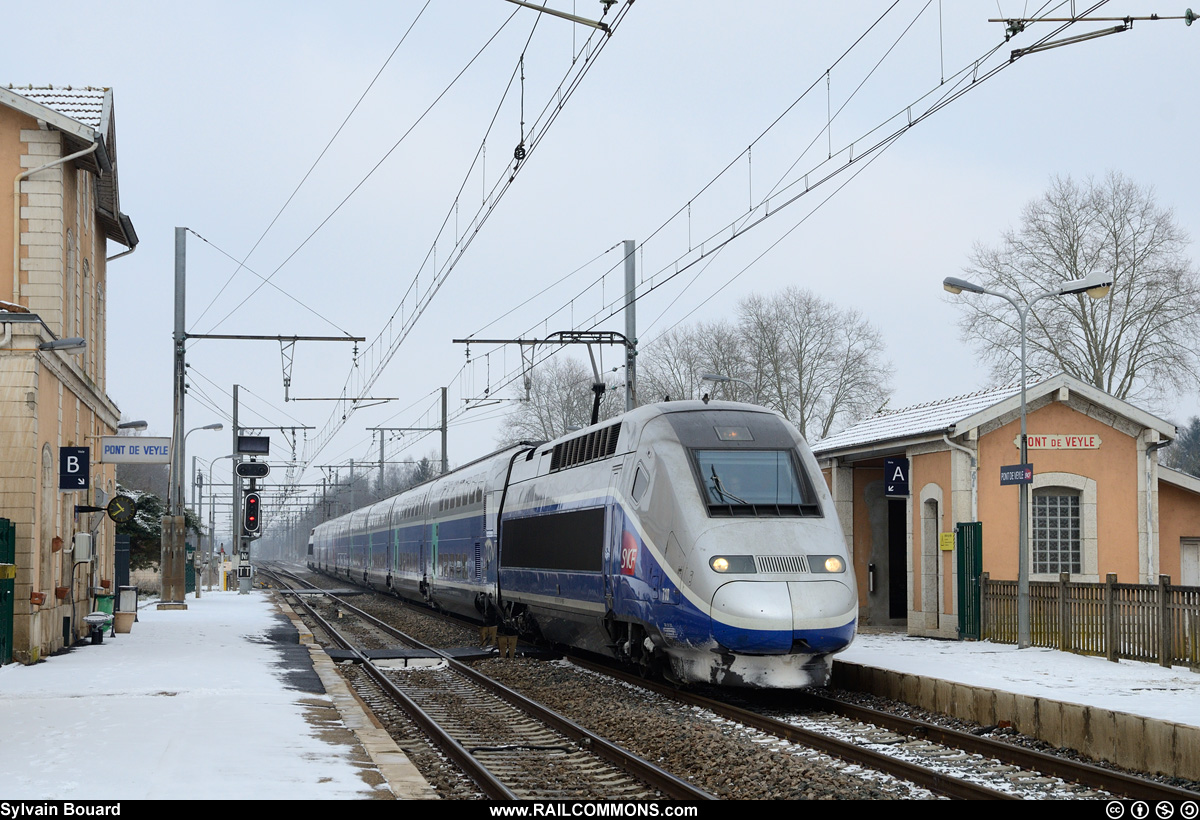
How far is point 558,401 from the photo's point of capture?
72.7 meters

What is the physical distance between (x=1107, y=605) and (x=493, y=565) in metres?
10.9

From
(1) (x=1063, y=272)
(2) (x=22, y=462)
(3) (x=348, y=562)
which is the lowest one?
(3) (x=348, y=562)

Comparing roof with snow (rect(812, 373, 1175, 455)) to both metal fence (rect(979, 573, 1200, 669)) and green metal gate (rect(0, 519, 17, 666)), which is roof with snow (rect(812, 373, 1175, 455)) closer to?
metal fence (rect(979, 573, 1200, 669))

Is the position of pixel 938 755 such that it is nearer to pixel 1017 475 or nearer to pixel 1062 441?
pixel 1017 475

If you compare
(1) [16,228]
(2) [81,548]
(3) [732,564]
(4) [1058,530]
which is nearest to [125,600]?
(2) [81,548]

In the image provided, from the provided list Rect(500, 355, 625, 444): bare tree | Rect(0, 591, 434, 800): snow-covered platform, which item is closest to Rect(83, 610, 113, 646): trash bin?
Rect(0, 591, 434, 800): snow-covered platform

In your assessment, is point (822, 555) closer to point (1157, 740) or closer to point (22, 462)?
point (1157, 740)

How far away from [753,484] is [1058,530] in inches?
385

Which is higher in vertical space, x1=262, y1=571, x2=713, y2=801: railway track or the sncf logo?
the sncf logo

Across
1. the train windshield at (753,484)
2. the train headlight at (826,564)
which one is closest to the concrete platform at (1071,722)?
the train headlight at (826,564)

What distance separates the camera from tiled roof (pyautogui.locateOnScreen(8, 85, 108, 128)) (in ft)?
67.3

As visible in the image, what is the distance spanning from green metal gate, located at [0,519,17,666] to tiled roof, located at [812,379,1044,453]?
14.4 meters
